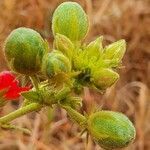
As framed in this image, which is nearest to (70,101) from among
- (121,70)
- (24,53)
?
(24,53)

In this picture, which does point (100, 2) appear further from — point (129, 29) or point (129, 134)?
point (129, 134)

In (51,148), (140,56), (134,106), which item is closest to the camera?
(51,148)

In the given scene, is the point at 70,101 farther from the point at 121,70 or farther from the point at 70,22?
the point at 121,70

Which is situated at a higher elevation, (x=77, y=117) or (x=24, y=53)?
(x=24, y=53)

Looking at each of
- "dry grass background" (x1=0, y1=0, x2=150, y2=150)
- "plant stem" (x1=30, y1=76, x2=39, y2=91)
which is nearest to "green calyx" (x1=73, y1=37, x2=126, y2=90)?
"plant stem" (x1=30, y1=76, x2=39, y2=91)

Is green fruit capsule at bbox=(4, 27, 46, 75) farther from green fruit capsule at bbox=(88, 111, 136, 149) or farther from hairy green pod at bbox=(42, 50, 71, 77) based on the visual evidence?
green fruit capsule at bbox=(88, 111, 136, 149)

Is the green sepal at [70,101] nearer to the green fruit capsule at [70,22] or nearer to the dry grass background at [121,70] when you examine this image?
the green fruit capsule at [70,22]

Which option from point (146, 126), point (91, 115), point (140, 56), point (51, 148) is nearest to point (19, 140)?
point (51, 148)
